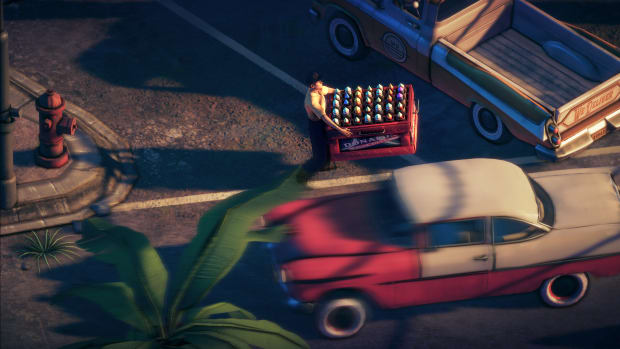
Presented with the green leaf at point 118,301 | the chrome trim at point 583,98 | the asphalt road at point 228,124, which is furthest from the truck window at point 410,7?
the green leaf at point 118,301

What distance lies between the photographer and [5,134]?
11.0m

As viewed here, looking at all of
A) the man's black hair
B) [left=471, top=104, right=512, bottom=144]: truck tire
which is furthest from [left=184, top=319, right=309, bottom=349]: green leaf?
[left=471, top=104, right=512, bottom=144]: truck tire

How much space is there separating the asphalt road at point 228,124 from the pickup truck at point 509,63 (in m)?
0.91

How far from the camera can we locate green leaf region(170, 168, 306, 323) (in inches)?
369

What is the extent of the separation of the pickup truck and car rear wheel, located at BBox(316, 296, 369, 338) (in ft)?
13.2

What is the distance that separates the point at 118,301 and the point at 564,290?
601 centimetres

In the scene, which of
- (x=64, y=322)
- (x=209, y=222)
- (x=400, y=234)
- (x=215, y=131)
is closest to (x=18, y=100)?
(x=215, y=131)

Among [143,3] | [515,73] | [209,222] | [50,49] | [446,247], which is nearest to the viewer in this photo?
[209,222]

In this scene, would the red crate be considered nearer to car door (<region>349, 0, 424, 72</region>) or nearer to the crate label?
the crate label

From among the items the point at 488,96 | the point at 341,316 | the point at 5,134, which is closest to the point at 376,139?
the point at 488,96

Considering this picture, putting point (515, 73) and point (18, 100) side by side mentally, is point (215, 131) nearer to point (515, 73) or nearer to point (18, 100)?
point (18, 100)

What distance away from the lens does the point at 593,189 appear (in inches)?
428

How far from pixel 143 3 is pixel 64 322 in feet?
26.0

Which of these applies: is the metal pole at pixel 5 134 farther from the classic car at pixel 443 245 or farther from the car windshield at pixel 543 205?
the car windshield at pixel 543 205
